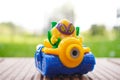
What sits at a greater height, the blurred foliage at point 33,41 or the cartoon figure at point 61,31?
the cartoon figure at point 61,31

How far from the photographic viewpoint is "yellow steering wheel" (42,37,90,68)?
2.37m

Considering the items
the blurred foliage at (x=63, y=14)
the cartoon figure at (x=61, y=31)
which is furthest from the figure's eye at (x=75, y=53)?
the blurred foliage at (x=63, y=14)

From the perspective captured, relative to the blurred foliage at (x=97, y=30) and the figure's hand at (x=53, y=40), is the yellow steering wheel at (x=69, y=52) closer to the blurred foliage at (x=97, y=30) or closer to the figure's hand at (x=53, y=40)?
the figure's hand at (x=53, y=40)

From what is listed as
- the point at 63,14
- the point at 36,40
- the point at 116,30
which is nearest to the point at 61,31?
the point at 63,14

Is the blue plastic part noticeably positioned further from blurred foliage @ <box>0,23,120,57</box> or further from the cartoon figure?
blurred foliage @ <box>0,23,120,57</box>

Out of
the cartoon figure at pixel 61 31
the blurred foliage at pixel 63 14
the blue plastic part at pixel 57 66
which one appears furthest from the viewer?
the blurred foliage at pixel 63 14

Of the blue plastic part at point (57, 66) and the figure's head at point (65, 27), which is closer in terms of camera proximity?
the blue plastic part at point (57, 66)

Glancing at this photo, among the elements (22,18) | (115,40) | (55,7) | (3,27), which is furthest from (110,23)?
(3,27)

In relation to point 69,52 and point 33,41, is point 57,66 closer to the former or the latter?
point 69,52

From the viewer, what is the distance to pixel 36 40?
4.57 m

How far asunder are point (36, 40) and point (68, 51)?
7.38 feet

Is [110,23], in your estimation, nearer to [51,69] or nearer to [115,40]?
[115,40]

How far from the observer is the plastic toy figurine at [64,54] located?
2.37m

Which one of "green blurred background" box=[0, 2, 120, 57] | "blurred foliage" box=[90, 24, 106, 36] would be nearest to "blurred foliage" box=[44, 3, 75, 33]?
"green blurred background" box=[0, 2, 120, 57]
